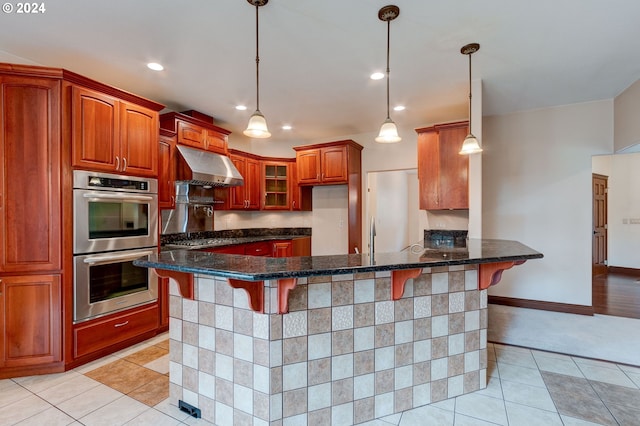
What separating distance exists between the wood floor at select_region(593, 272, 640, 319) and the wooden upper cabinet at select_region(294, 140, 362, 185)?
4003 millimetres

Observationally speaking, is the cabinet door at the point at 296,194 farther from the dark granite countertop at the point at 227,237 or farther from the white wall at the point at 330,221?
the dark granite countertop at the point at 227,237

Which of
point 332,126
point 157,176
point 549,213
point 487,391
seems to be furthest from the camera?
point 332,126

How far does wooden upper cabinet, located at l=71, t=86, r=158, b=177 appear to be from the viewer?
101 inches

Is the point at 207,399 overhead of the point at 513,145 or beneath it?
beneath

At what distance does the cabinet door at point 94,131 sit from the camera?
8.31 feet

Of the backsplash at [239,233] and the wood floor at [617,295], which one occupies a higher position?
the backsplash at [239,233]

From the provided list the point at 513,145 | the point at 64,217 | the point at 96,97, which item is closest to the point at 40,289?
the point at 64,217

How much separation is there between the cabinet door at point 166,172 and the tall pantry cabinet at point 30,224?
1.07 meters

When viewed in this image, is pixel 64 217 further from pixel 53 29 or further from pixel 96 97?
pixel 53 29

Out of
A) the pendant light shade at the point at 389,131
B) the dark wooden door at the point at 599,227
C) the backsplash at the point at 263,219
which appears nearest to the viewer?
the pendant light shade at the point at 389,131

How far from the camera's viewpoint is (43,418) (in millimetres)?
1914

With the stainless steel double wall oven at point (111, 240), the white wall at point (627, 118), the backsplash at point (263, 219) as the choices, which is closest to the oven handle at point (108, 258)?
the stainless steel double wall oven at point (111, 240)

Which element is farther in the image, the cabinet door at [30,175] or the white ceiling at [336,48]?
the cabinet door at [30,175]

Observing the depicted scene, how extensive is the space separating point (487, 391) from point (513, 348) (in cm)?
100
